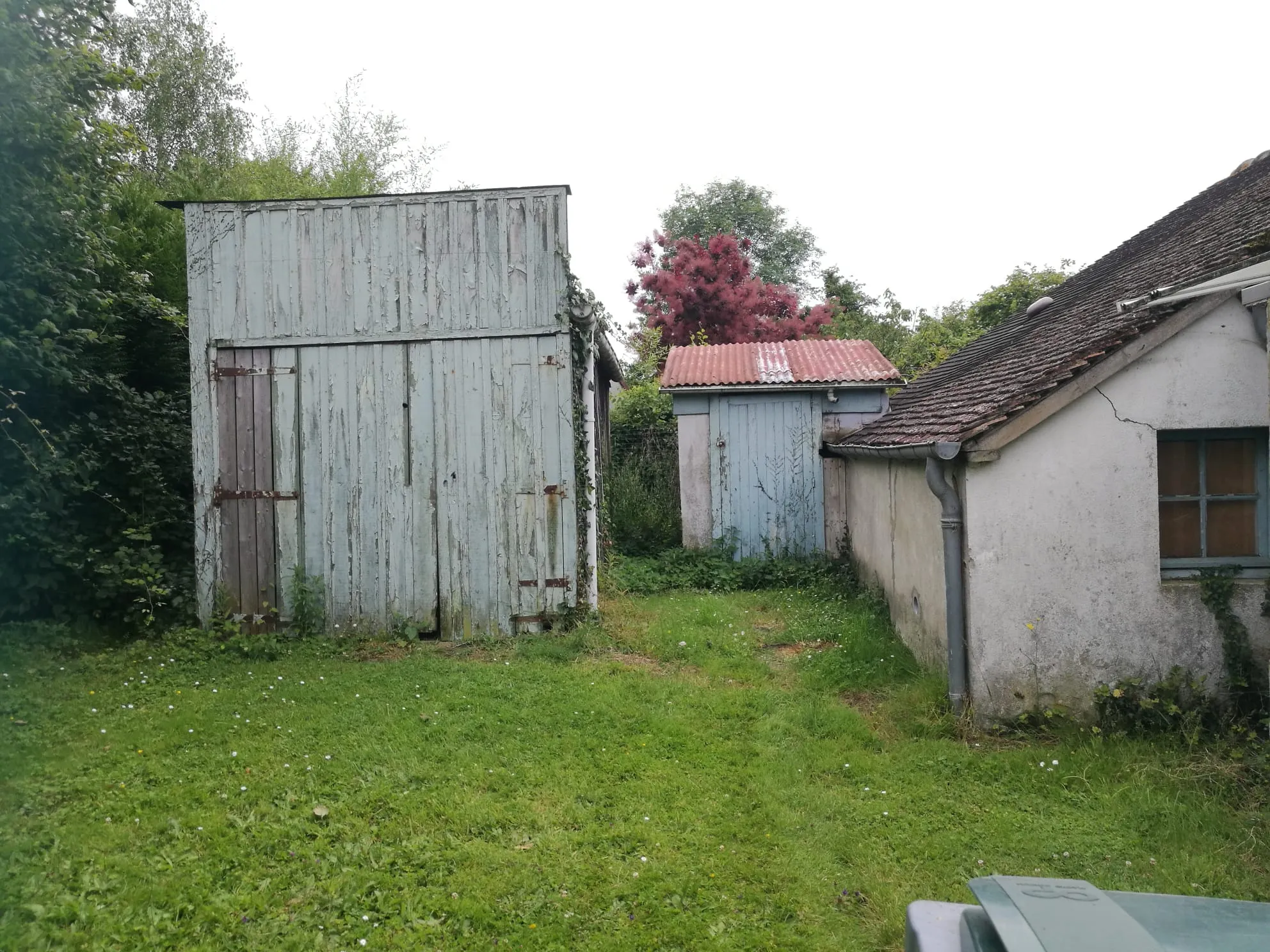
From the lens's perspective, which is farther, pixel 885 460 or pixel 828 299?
pixel 828 299

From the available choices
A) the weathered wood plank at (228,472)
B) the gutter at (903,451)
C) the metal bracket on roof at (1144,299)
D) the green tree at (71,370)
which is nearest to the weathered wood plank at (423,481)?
the weathered wood plank at (228,472)

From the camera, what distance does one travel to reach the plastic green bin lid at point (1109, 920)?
1562 mm

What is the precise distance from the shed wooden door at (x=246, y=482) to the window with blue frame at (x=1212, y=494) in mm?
7584

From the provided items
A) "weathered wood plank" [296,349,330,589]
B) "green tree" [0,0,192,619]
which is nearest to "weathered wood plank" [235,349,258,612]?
"weathered wood plank" [296,349,330,589]

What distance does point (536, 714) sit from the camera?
18.5 ft

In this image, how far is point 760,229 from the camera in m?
33.7

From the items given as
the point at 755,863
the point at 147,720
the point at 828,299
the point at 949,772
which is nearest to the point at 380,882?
the point at 755,863

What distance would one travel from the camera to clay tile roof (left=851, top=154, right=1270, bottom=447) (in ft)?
Result: 17.3

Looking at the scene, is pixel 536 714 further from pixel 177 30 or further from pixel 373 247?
pixel 177 30

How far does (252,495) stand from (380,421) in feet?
4.72

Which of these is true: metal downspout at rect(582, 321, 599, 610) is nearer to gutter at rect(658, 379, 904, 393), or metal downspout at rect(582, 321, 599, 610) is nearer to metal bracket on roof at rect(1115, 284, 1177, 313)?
gutter at rect(658, 379, 904, 393)

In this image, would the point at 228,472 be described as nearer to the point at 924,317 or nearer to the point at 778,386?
the point at 778,386

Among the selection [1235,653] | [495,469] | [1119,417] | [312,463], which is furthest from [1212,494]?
[312,463]

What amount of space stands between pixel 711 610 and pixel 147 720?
554 cm
